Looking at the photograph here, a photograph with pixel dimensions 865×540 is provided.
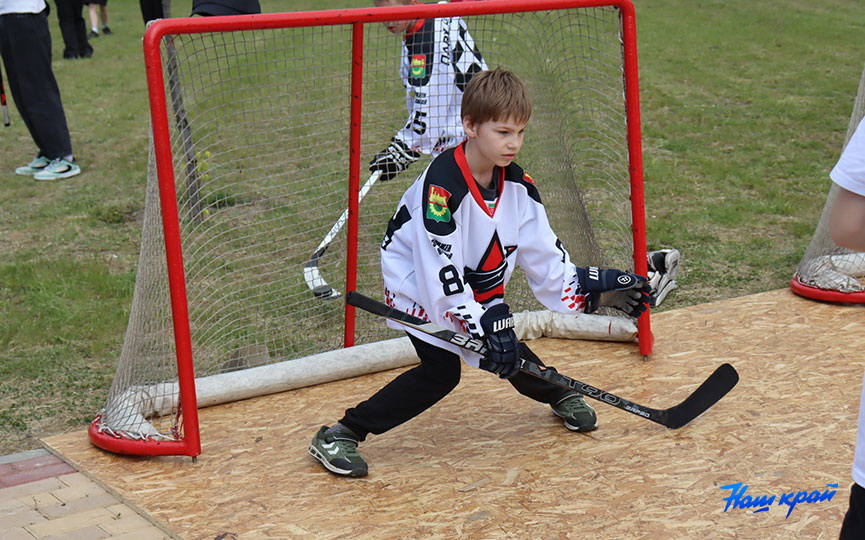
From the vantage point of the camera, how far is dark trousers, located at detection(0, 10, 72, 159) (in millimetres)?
7254

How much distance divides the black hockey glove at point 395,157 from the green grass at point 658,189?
84cm

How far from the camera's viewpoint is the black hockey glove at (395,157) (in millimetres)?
4855

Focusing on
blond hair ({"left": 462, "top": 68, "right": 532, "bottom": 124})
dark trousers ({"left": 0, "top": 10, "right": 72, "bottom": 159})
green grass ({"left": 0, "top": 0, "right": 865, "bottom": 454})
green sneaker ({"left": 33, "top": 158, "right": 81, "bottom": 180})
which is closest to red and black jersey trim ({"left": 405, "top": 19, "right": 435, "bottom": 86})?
green grass ({"left": 0, "top": 0, "right": 865, "bottom": 454})

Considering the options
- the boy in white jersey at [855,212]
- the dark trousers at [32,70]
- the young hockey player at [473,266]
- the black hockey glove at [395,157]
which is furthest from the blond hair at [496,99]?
the dark trousers at [32,70]

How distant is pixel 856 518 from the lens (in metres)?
2.02

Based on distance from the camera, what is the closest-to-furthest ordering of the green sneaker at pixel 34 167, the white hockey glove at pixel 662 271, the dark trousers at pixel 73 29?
the white hockey glove at pixel 662 271 < the green sneaker at pixel 34 167 < the dark trousers at pixel 73 29

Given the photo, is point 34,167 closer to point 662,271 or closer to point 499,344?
point 662,271

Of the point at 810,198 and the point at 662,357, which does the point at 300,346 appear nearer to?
the point at 662,357

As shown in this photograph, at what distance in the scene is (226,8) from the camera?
5.11 meters

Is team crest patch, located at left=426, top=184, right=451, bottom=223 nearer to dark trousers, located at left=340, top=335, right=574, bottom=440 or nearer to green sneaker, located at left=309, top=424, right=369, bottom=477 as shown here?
dark trousers, located at left=340, top=335, right=574, bottom=440

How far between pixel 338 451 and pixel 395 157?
6.11ft

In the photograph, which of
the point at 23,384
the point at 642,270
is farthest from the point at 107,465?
the point at 642,270

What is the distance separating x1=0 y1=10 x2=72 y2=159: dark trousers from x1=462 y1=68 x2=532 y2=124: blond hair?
533 centimetres

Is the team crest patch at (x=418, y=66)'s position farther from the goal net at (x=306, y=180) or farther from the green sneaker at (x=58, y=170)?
the green sneaker at (x=58, y=170)
